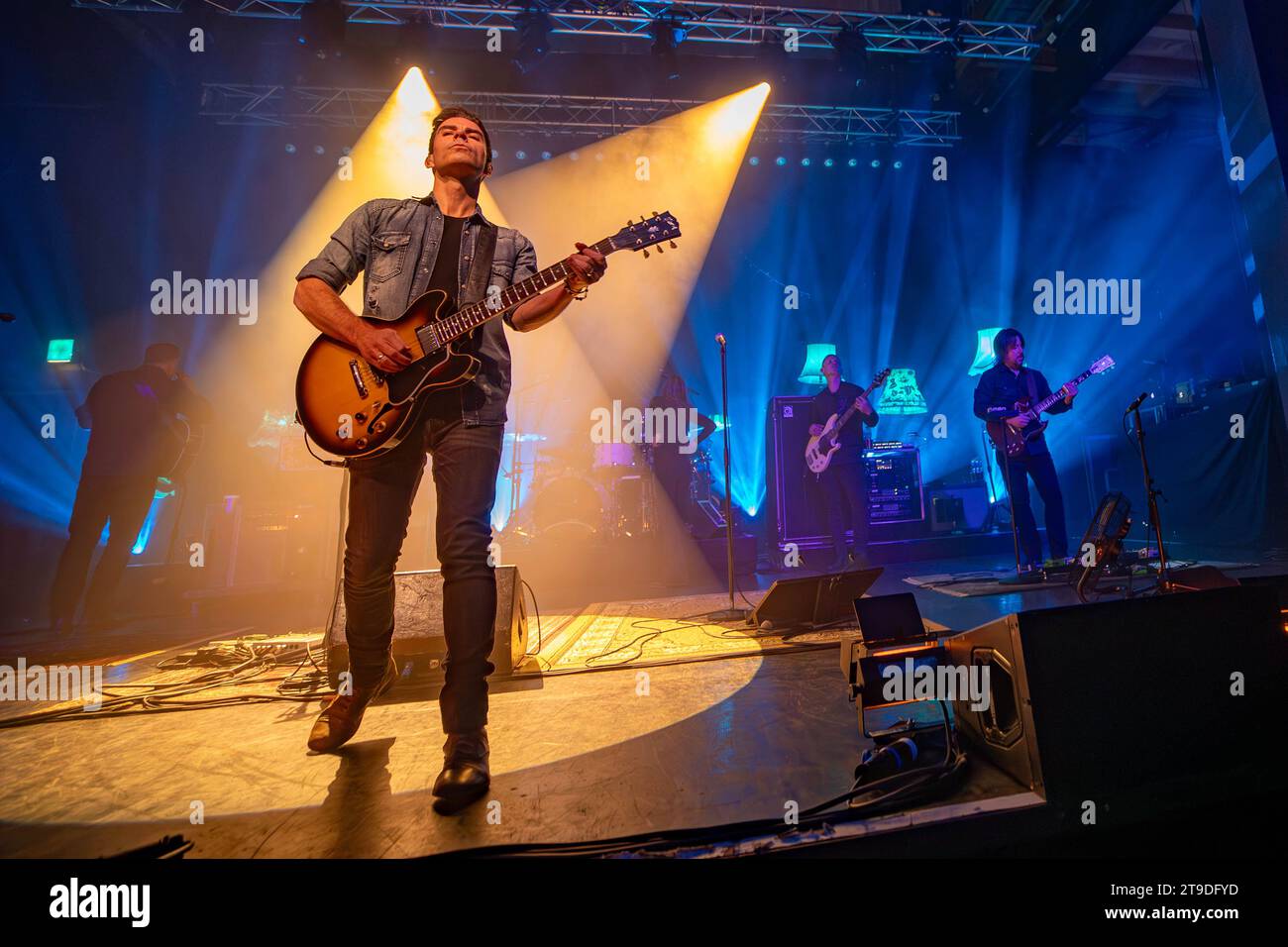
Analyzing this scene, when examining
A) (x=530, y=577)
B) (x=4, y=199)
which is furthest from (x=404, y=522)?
(x=4, y=199)

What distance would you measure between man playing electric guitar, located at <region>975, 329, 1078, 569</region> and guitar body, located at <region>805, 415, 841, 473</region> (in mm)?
1602

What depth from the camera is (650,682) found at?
9.27ft

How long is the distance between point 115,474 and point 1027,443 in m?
9.72

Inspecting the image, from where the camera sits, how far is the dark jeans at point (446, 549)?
6.04 feet

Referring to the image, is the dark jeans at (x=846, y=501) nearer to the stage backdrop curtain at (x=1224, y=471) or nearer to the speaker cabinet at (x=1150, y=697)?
the stage backdrop curtain at (x=1224, y=471)

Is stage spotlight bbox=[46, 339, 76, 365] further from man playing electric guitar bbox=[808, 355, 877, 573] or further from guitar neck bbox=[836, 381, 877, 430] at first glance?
guitar neck bbox=[836, 381, 877, 430]

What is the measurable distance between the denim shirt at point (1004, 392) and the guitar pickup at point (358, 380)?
6.04m

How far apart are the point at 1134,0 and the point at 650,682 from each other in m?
9.51

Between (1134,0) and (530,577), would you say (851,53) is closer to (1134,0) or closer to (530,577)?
(1134,0)

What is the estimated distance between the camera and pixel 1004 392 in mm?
5836

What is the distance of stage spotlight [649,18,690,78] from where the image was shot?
6988 millimetres

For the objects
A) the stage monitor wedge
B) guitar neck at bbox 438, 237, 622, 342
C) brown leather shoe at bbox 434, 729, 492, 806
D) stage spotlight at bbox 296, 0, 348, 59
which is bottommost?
brown leather shoe at bbox 434, 729, 492, 806

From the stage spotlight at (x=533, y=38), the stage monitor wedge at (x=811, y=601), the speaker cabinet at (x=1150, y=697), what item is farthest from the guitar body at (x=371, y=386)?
the stage spotlight at (x=533, y=38)

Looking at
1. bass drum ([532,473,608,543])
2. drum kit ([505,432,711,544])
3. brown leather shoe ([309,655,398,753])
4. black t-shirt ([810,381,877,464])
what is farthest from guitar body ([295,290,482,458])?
black t-shirt ([810,381,877,464])
